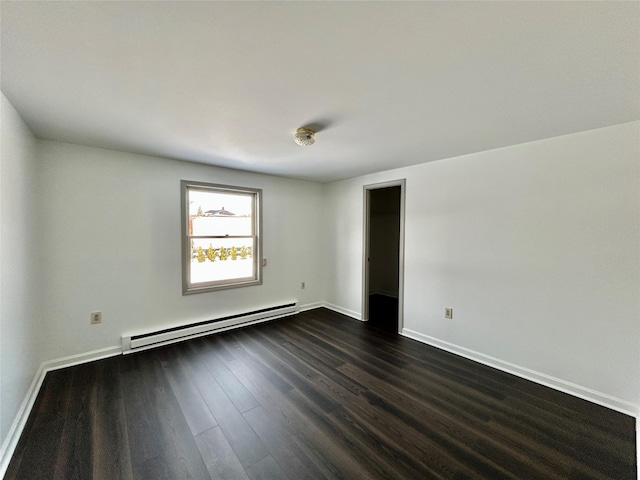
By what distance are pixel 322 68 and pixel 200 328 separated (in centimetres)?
332

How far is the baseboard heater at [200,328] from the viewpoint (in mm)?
2957

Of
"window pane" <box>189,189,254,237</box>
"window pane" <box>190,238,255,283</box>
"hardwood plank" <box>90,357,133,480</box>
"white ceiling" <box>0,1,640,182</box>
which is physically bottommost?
"hardwood plank" <box>90,357,133,480</box>

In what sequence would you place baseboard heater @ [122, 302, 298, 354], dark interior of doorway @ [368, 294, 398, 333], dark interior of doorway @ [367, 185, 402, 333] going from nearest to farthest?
baseboard heater @ [122, 302, 298, 354] < dark interior of doorway @ [368, 294, 398, 333] < dark interior of doorway @ [367, 185, 402, 333]

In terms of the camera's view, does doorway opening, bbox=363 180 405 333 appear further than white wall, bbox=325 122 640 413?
Yes

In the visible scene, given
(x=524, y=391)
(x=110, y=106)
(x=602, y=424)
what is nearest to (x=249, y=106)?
(x=110, y=106)

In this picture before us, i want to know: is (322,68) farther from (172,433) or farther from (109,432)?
(109,432)

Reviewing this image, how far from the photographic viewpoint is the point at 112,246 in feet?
A: 9.41

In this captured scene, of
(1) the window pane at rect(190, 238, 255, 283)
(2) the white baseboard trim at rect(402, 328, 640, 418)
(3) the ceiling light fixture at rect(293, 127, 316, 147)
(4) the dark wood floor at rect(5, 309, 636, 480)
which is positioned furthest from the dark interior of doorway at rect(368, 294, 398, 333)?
(3) the ceiling light fixture at rect(293, 127, 316, 147)

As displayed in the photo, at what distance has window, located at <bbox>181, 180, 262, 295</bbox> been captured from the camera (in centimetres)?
343

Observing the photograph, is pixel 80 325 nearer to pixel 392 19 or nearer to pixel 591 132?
pixel 392 19

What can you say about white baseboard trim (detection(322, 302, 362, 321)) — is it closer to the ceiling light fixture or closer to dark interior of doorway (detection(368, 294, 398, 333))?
dark interior of doorway (detection(368, 294, 398, 333))

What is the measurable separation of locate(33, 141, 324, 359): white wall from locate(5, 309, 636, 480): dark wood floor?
18.9 inches

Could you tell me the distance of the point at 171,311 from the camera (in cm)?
327

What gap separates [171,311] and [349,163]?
9.78ft
